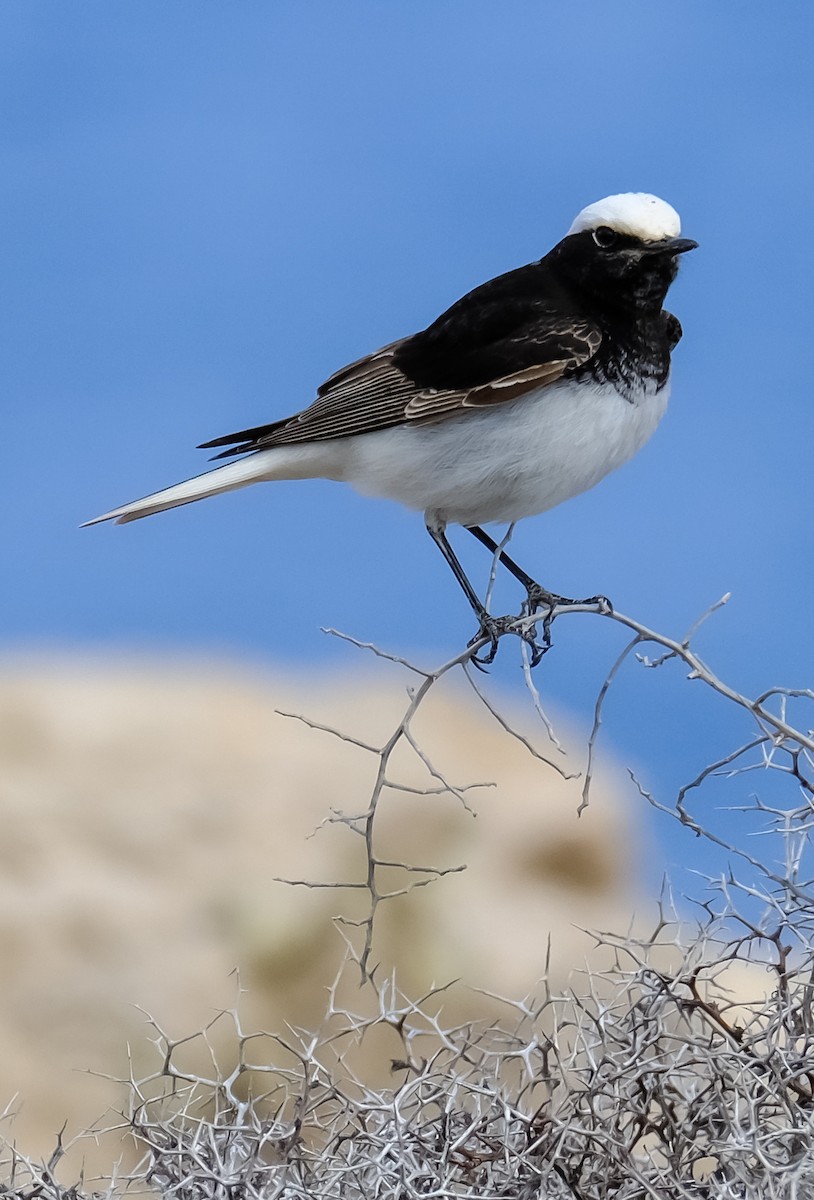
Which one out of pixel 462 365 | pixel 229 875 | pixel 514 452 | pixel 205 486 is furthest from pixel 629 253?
pixel 229 875

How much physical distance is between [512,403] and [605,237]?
701 millimetres

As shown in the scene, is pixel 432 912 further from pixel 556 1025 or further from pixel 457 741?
pixel 556 1025

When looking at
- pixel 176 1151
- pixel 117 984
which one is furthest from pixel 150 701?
pixel 176 1151

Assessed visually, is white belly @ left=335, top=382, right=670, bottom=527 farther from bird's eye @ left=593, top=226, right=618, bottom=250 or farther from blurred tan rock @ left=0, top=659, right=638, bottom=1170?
blurred tan rock @ left=0, top=659, right=638, bottom=1170

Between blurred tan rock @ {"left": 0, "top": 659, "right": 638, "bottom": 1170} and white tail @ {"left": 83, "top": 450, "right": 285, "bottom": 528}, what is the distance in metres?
3.43

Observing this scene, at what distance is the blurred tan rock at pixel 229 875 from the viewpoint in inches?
311

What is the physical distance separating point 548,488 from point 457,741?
489 centimetres

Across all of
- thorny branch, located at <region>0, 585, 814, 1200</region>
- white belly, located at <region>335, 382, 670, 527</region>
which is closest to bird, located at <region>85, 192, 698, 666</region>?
white belly, located at <region>335, 382, 670, 527</region>

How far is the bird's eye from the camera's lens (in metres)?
4.70

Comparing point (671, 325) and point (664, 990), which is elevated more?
point (671, 325)

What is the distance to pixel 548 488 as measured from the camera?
4516 mm

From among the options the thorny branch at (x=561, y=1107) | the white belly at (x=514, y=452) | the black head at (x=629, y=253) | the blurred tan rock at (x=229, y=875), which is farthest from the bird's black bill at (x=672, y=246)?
the blurred tan rock at (x=229, y=875)

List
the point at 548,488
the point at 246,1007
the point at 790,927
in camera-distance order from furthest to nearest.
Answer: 1. the point at 246,1007
2. the point at 548,488
3. the point at 790,927

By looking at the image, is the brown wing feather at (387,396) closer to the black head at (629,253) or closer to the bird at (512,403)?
the bird at (512,403)
